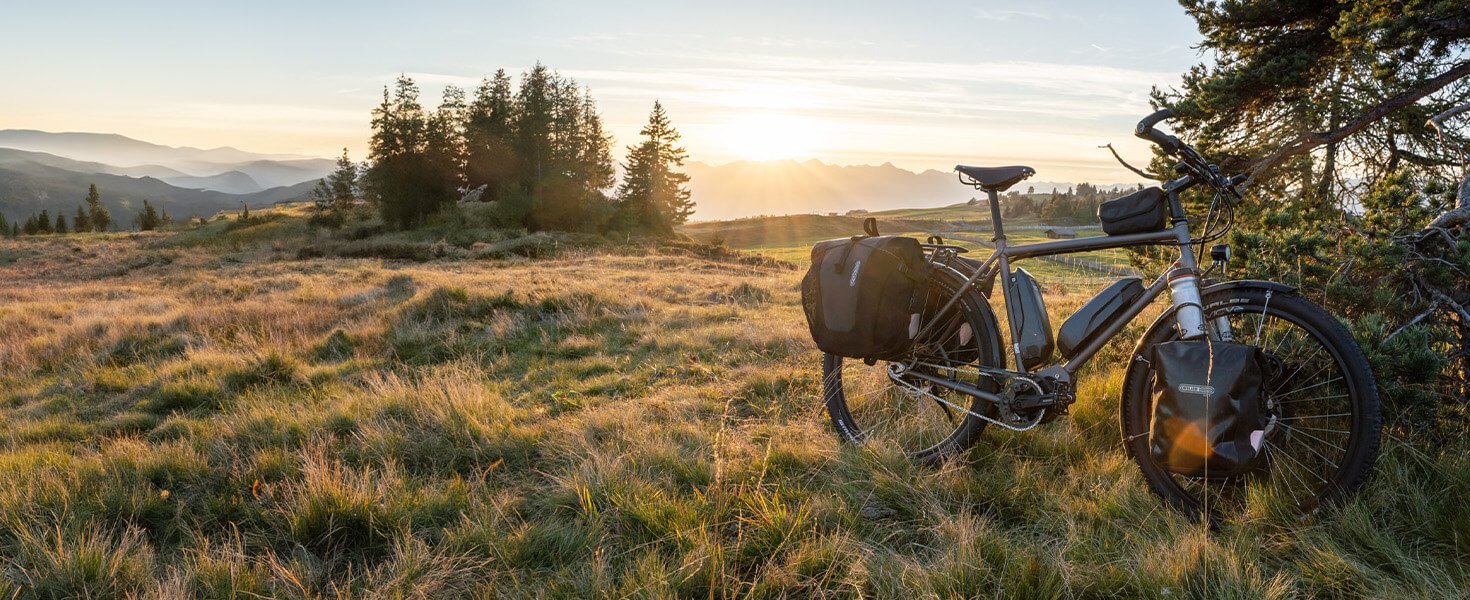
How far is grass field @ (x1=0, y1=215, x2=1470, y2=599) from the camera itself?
2598 mm

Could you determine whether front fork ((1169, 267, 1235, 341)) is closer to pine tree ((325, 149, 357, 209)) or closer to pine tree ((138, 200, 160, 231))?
pine tree ((325, 149, 357, 209))

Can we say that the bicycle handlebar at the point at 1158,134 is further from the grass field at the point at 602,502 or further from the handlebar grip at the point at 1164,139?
the grass field at the point at 602,502

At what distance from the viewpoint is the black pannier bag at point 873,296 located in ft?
12.6

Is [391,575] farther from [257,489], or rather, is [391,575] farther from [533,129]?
[533,129]

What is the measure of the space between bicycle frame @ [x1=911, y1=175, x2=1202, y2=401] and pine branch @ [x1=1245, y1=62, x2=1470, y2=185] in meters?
4.51

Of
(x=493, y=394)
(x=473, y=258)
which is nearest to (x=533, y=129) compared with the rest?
(x=473, y=258)

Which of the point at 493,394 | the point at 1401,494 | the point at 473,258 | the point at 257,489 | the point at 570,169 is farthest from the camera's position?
the point at 570,169

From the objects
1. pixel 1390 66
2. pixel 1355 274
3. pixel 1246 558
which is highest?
pixel 1390 66

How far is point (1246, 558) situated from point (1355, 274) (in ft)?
8.05

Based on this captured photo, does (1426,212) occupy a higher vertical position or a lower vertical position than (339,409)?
higher

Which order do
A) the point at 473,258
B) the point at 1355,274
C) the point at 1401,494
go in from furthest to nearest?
the point at 473,258 → the point at 1355,274 → the point at 1401,494

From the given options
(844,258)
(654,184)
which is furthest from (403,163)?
(844,258)

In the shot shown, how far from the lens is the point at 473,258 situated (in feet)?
98.9

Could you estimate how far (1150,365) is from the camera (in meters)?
3.16
